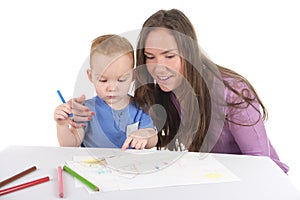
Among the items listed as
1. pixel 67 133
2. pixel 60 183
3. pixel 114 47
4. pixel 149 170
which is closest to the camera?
pixel 60 183

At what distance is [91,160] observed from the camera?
115 centimetres

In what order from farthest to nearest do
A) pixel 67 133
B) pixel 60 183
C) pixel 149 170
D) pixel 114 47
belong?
pixel 67 133, pixel 114 47, pixel 149 170, pixel 60 183

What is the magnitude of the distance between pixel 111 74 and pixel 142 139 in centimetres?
21

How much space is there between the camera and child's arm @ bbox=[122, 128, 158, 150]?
3.97ft

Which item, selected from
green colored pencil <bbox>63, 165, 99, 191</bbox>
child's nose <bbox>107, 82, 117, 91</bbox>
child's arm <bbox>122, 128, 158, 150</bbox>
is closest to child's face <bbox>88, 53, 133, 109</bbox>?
child's nose <bbox>107, 82, 117, 91</bbox>

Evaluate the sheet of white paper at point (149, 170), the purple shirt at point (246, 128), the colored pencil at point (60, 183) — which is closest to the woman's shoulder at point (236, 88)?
the purple shirt at point (246, 128)

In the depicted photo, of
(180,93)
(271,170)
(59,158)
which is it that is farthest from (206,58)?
(59,158)

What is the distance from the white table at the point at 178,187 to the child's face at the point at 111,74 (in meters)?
0.18

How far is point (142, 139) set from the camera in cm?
124

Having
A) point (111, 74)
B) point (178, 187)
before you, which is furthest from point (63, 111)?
point (178, 187)

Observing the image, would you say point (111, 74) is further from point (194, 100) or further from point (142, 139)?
point (194, 100)

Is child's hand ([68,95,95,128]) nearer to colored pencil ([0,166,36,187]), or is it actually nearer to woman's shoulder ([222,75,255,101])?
colored pencil ([0,166,36,187])

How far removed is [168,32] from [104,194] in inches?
20.6

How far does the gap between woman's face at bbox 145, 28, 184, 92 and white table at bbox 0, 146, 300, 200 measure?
0.27 metres
